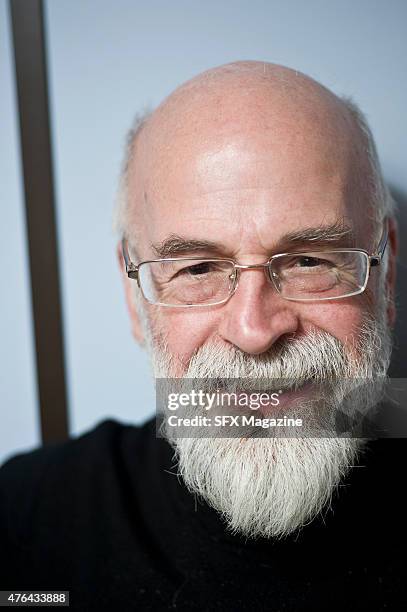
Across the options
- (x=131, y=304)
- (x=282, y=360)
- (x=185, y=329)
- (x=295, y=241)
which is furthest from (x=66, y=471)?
(x=295, y=241)

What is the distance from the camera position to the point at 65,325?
137cm

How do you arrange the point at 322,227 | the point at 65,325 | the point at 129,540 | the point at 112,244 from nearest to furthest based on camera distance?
1. the point at 322,227
2. the point at 129,540
3. the point at 112,244
4. the point at 65,325

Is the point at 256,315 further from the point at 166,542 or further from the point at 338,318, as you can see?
the point at 166,542

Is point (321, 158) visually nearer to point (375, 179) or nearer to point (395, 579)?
point (375, 179)

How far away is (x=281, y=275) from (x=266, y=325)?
0.09m

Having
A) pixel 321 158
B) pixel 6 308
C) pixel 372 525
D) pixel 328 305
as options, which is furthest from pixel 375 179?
pixel 6 308

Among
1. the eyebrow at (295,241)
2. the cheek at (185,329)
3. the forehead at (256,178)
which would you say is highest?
the forehead at (256,178)

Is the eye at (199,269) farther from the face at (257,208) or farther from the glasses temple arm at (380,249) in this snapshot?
the glasses temple arm at (380,249)

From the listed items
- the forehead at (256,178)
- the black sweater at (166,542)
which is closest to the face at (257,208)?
the forehead at (256,178)

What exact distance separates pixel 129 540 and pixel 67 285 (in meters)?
0.62

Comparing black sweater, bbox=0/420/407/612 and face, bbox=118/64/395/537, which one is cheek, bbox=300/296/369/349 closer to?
face, bbox=118/64/395/537

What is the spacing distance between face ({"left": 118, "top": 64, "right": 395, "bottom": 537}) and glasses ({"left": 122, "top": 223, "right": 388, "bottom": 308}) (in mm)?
12

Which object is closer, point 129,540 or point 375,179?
point 375,179

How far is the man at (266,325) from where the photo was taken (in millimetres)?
829
